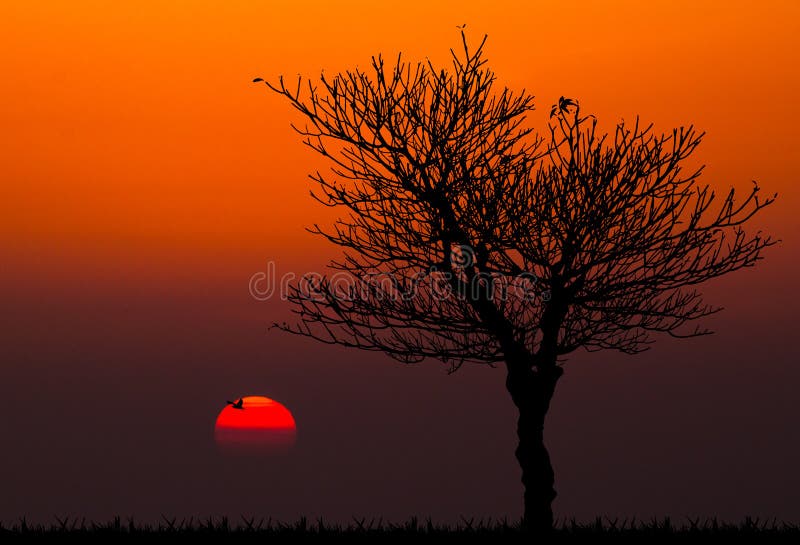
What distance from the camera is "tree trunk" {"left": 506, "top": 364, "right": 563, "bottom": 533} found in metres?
16.7

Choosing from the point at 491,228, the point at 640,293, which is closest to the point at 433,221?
the point at 491,228

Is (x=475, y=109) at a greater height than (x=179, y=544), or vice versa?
(x=475, y=109)

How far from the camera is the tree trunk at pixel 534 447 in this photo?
1670cm

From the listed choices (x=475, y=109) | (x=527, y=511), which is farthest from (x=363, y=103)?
(x=527, y=511)

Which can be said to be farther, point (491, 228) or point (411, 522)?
point (411, 522)

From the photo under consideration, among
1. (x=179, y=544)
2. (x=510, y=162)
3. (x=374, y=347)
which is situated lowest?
(x=179, y=544)

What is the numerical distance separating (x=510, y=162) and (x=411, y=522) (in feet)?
20.6

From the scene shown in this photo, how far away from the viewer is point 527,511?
16766mm

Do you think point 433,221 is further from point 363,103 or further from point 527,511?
point 527,511

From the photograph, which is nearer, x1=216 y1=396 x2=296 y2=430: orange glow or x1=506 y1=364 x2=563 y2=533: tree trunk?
x1=506 y1=364 x2=563 y2=533: tree trunk

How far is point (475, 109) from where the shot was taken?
16.6 metres

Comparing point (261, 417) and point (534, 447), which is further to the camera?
point (261, 417)

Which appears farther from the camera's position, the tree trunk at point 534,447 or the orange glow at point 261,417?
the orange glow at point 261,417

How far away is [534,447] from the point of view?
16734 millimetres
